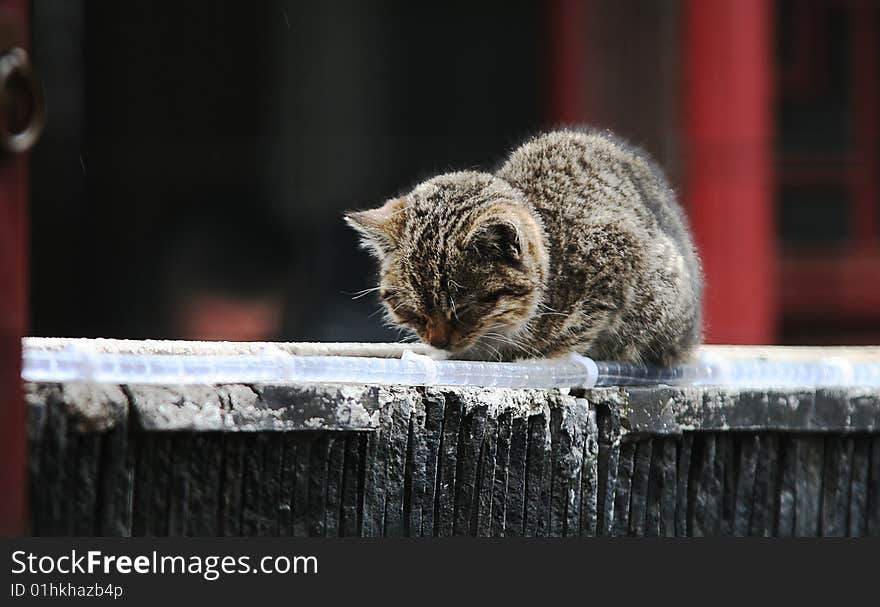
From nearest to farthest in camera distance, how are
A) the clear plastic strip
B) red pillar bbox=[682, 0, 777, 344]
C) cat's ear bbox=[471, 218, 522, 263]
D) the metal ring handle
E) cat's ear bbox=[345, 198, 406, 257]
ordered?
the metal ring handle < the clear plastic strip < cat's ear bbox=[471, 218, 522, 263] < cat's ear bbox=[345, 198, 406, 257] < red pillar bbox=[682, 0, 777, 344]

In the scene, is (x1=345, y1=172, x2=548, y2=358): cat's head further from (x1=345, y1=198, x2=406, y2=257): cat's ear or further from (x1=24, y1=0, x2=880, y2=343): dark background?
(x1=24, y1=0, x2=880, y2=343): dark background

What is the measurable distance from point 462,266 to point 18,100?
1.53 meters

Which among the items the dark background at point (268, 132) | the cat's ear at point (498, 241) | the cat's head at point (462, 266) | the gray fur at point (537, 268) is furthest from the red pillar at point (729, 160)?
the cat's ear at point (498, 241)

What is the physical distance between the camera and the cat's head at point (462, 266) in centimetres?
285

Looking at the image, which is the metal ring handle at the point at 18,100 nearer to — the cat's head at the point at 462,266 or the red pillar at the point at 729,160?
the cat's head at the point at 462,266

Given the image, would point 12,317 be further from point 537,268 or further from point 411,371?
point 537,268

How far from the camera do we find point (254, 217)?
8.38 metres

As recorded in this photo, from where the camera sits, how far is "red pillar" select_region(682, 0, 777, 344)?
609 cm

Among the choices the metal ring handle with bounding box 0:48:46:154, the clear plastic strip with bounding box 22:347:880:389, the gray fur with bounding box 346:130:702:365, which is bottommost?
the clear plastic strip with bounding box 22:347:880:389

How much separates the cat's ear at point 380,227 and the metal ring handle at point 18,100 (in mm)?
1583

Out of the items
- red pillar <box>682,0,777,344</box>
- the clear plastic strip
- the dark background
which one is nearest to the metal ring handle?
the clear plastic strip

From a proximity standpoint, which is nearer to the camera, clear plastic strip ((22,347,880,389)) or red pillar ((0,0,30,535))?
red pillar ((0,0,30,535))

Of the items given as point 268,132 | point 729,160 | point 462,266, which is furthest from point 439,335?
point 268,132

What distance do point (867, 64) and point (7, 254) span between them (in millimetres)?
7751
